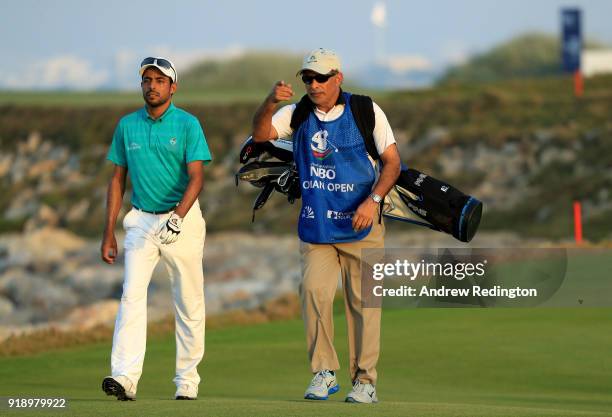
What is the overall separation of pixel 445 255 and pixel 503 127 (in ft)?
136

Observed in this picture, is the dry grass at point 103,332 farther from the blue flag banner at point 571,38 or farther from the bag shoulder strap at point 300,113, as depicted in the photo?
the blue flag banner at point 571,38

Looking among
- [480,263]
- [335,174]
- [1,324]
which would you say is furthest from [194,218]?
[1,324]

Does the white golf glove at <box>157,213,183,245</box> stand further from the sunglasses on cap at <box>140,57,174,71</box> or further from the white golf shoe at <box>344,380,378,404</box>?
the white golf shoe at <box>344,380,378,404</box>

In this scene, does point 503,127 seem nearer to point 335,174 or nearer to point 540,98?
point 540,98

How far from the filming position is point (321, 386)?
9.12m

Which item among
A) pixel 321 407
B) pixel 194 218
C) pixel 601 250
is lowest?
pixel 321 407

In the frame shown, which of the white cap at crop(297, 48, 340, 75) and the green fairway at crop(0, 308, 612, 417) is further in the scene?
the white cap at crop(297, 48, 340, 75)

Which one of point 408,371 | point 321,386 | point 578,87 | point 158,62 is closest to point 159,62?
point 158,62

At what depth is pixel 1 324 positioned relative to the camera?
94.4 feet

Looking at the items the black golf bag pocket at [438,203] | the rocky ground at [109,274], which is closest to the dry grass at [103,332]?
the rocky ground at [109,274]

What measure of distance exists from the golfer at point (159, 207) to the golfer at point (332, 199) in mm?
561

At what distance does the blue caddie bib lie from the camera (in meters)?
8.94

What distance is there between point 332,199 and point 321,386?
1.16m

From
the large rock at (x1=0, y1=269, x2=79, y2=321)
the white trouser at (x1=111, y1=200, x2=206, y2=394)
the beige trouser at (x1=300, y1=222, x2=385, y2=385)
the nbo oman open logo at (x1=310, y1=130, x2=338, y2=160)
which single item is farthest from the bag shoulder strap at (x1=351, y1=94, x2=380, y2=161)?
the large rock at (x1=0, y1=269, x2=79, y2=321)
